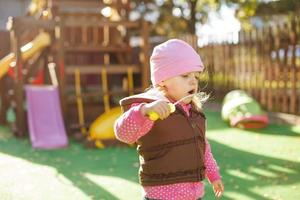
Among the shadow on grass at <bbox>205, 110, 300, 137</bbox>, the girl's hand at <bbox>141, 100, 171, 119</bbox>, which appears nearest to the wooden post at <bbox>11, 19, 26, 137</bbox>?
the shadow on grass at <bbox>205, 110, 300, 137</bbox>

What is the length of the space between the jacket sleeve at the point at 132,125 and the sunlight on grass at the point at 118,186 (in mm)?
2410

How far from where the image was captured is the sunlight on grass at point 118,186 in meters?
4.89

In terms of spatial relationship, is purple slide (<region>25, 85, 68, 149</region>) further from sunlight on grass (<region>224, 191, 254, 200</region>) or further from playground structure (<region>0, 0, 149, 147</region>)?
sunlight on grass (<region>224, 191, 254, 200</region>)

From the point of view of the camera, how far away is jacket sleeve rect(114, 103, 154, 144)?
2.41 m

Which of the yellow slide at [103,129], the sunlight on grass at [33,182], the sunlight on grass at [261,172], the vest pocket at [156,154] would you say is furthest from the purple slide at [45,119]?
the vest pocket at [156,154]

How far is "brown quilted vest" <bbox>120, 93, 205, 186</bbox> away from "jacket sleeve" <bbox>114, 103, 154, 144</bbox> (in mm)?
159

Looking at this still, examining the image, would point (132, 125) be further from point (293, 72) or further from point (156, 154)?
point (293, 72)

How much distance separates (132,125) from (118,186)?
2943 mm

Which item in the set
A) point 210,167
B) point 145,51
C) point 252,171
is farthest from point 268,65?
point 210,167

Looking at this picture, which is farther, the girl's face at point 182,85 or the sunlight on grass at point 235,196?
the sunlight on grass at point 235,196

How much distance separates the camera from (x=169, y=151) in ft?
8.72

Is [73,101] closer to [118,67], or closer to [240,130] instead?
[118,67]

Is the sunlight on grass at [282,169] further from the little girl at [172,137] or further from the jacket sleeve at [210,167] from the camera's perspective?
A: the little girl at [172,137]

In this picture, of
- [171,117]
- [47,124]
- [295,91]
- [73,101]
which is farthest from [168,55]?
[295,91]
